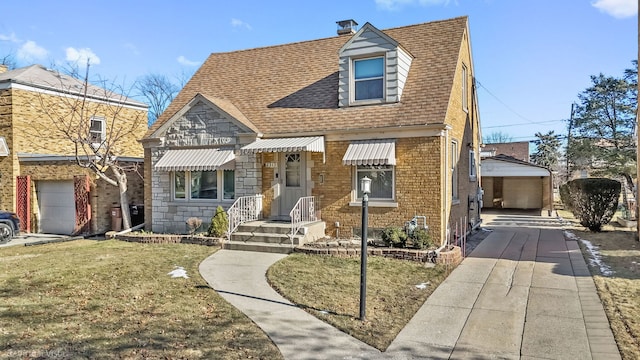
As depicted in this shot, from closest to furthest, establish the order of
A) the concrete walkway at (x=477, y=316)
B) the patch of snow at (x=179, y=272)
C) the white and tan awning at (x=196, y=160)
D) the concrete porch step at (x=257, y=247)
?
the concrete walkway at (x=477, y=316) < the patch of snow at (x=179, y=272) < the concrete porch step at (x=257, y=247) < the white and tan awning at (x=196, y=160)

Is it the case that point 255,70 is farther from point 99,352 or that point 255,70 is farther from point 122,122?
point 99,352

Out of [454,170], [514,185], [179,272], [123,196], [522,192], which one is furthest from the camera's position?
[514,185]

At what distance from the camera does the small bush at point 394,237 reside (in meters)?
12.4

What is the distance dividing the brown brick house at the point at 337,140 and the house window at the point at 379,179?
0.11ft

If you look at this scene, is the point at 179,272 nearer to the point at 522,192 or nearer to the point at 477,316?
the point at 477,316

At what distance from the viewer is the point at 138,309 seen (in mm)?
7578

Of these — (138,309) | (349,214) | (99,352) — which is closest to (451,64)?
(349,214)

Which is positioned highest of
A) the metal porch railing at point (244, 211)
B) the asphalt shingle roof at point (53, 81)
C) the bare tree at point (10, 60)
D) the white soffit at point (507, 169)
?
the bare tree at point (10, 60)

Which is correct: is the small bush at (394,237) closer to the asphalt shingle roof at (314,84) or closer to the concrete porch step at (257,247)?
the concrete porch step at (257,247)

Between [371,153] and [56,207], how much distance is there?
15.1 metres

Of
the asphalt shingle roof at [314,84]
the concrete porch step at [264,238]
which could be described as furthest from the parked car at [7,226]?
the concrete porch step at [264,238]

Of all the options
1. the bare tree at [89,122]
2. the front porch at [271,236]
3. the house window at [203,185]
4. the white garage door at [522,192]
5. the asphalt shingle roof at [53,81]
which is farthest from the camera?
the white garage door at [522,192]

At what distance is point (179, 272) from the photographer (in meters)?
10.4

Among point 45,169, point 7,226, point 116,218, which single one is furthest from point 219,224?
point 45,169
